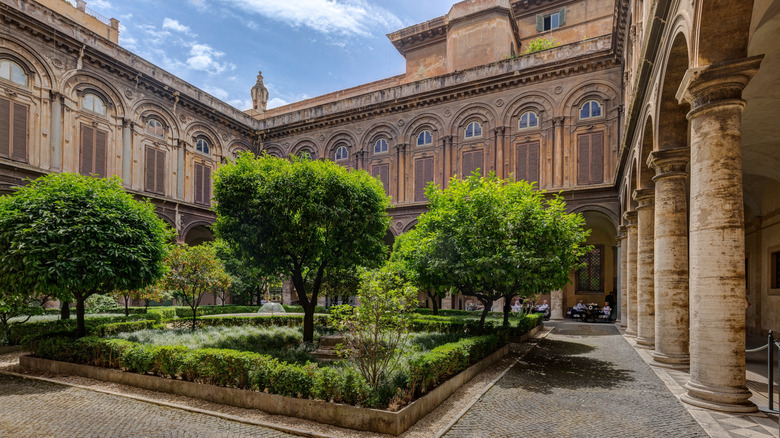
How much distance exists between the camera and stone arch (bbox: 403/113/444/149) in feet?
89.1

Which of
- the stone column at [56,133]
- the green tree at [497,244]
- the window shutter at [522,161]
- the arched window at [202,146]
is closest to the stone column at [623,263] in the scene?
the window shutter at [522,161]

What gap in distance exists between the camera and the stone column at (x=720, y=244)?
6473 mm

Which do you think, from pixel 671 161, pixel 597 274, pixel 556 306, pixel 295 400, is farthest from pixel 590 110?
pixel 295 400

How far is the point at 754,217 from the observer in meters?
17.0

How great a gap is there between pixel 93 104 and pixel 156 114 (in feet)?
10.9

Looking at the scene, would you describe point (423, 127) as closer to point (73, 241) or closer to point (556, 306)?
point (556, 306)

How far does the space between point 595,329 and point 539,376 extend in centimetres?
1162

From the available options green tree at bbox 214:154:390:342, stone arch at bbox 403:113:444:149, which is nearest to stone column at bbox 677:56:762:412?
green tree at bbox 214:154:390:342

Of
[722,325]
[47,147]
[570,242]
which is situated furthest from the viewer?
[47,147]

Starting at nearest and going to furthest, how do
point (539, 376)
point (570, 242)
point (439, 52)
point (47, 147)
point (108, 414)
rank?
point (108, 414) → point (539, 376) → point (570, 242) → point (47, 147) → point (439, 52)

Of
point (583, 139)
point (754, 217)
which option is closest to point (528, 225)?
point (754, 217)

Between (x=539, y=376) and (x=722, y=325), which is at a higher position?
(x=722, y=325)

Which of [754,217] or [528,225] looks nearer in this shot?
[528,225]

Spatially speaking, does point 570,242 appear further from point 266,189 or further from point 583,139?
point 583,139
